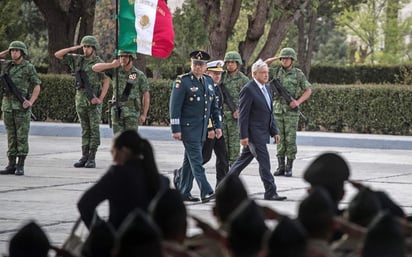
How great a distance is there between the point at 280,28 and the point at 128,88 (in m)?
13.7

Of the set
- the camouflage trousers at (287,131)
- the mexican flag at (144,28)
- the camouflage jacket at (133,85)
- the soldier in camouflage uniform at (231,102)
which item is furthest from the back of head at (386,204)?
the camouflage trousers at (287,131)

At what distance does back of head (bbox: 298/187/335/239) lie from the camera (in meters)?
4.73

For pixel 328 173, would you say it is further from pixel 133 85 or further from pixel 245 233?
pixel 133 85

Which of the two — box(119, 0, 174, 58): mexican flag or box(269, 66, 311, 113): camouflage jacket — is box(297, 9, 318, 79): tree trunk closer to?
box(269, 66, 311, 113): camouflage jacket

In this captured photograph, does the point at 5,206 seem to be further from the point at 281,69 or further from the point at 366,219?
the point at 366,219

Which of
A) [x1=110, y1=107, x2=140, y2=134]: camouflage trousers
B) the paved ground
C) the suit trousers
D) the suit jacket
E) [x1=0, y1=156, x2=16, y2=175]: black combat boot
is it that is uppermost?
the suit jacket

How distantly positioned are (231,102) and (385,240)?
12.3 m

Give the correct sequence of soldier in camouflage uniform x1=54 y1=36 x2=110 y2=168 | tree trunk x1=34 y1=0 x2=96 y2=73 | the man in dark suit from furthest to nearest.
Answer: tree trunk x1=34 y1=0 x2=96 y2=73
soldier in camouflage uniform x1=54 y1=36 x2=110 y2=168
the man in dark suit

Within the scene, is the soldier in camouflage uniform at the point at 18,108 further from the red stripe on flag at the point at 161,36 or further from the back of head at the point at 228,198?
the back of head at the point at 228,198

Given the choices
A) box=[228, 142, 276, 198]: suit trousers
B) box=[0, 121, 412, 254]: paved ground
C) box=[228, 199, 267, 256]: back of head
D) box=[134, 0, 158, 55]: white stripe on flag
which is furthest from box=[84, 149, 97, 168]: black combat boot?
box=[228, 199, 267, 256]: back of head

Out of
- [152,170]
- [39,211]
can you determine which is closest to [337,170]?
[152,170]

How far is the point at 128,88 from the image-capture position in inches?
653

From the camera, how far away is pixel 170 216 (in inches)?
192

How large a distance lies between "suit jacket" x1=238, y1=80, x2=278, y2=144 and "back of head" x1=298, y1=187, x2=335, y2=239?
8.90 m
